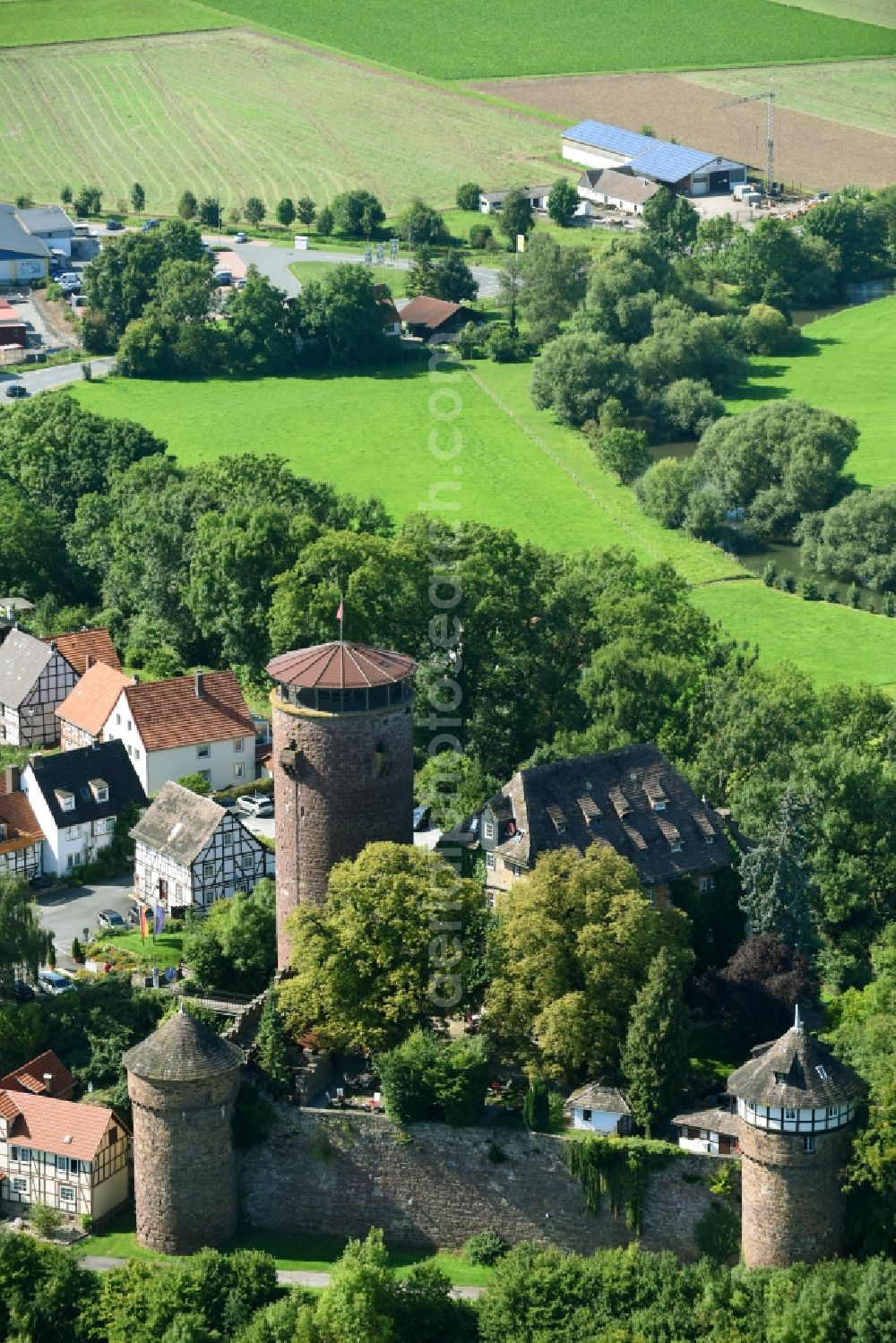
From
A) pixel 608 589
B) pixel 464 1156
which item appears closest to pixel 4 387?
pixel 608 589

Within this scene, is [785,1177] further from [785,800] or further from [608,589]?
[608,589]

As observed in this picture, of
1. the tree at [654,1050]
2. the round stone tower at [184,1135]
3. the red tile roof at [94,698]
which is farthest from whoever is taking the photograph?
the red tile roof at [94,698]

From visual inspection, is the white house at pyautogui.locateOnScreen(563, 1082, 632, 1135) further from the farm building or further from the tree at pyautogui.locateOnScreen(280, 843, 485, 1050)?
the farm building

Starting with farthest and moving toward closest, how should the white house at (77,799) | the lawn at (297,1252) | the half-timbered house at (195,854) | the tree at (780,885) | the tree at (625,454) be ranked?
the tree at (625,454) → the white house at (77,799) → the half-timbered house at (195,854) → the tree at (780,885) → the lawn at (297,1252)

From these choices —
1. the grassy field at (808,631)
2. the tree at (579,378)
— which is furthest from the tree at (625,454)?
the grassy field at (808,631)

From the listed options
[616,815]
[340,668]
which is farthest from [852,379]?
[340,668]

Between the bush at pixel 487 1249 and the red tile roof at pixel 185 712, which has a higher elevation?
the red tile roof at pixel 185 712

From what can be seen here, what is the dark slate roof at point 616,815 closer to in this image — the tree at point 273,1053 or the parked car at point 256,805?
the tree at point 273,1053
